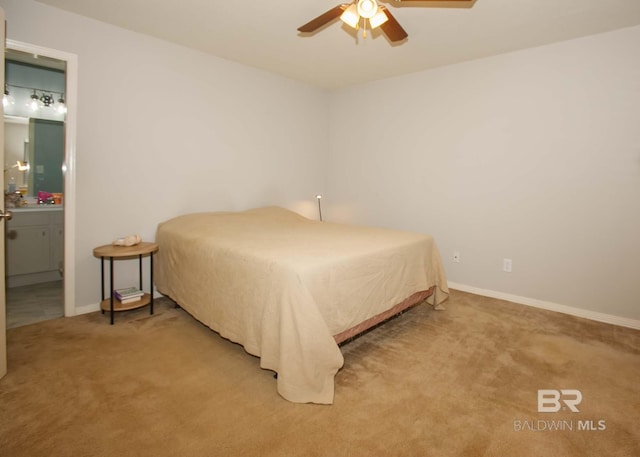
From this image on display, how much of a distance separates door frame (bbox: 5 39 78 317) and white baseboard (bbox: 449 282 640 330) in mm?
3559

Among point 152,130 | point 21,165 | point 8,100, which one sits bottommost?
point 21,165

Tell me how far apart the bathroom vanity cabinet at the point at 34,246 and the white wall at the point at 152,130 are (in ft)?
4.06

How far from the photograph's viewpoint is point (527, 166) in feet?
10.2

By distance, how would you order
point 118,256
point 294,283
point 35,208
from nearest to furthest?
point 294,283 < point 118,256 < point 35,208

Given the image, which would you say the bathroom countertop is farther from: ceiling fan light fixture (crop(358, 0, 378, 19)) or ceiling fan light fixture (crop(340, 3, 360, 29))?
ceiling fan light fixture (crop(358, 0, 378, 19))

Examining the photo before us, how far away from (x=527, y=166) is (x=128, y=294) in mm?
3635

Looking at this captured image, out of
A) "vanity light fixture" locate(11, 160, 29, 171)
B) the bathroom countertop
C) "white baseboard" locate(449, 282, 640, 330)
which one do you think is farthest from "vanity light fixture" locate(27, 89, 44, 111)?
"white baseboard" locate(449, 282, 640, 330)

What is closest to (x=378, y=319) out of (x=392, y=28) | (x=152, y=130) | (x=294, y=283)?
(x=294, y=283)

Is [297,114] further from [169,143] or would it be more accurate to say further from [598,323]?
[598,323]

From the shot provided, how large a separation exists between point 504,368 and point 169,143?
318 centimetres

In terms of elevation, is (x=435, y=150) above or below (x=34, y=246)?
above

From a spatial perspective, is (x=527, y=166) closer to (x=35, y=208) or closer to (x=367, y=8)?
(x=367, y=8)

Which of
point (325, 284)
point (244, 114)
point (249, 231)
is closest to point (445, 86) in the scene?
point (244, 114)

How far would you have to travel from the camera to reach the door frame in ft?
8.39
